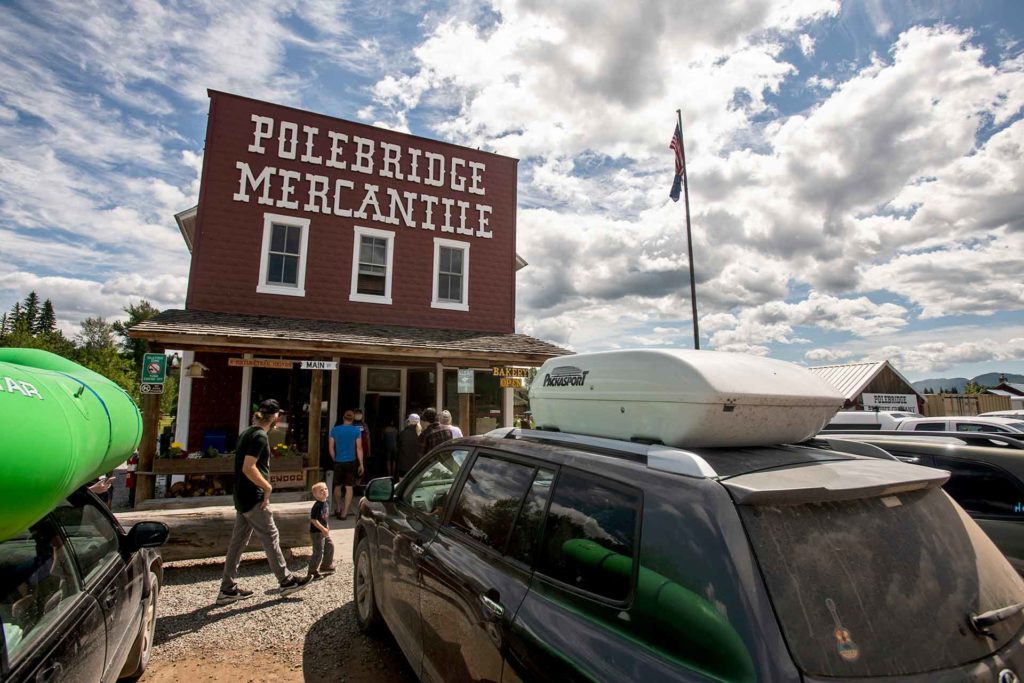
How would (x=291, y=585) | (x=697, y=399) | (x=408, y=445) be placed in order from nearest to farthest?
(x=697, y=399) < (x=291, y=585) < (x=408, y=445)

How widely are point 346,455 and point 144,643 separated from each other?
187 inches

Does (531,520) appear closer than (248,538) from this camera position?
Yes

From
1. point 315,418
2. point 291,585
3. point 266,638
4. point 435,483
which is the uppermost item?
point 315,418

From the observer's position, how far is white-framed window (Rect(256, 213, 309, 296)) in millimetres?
11641

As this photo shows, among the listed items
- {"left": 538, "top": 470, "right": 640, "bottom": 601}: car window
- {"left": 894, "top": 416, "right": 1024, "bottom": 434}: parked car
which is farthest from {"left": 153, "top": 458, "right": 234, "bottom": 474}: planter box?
{"left": 894, "top": 416, "right": 1024, "bottom": 434}: parked car

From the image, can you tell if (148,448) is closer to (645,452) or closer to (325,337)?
(325,337)

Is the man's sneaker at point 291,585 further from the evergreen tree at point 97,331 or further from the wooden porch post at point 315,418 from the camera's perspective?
the evergreen tree at point 97,331

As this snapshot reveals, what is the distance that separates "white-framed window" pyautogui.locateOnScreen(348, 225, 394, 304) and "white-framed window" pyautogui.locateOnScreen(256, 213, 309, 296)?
1.15 metres

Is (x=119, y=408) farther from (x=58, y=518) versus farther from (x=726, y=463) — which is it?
(x=726, y=463)

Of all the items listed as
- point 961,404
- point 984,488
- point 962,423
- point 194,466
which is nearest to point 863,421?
point 962,423

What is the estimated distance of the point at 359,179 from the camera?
12867mm

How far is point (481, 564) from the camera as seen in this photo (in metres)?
2.42

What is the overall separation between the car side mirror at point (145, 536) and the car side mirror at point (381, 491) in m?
1.28

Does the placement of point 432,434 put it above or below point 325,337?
below
